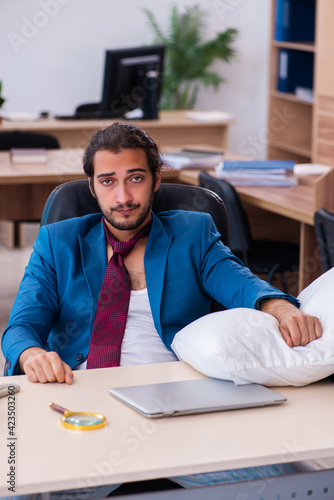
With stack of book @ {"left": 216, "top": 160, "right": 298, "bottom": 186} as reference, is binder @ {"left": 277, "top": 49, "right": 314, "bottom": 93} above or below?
above

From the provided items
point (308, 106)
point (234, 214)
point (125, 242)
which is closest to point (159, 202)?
point (125, 242)

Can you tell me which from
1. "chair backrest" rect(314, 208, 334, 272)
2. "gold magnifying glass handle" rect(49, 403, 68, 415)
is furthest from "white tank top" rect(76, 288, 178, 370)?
"chair backrest" rect(314, 208, 334, 272)

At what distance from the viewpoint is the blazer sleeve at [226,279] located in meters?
1.71

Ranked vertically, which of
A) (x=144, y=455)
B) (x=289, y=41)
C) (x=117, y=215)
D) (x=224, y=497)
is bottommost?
(x=224, y=497)

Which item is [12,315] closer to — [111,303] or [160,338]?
[111,303]

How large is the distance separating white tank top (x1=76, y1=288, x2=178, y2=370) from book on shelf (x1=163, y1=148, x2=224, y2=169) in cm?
199

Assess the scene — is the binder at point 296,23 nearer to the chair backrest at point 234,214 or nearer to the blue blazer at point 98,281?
the chair backrest at point 234,214

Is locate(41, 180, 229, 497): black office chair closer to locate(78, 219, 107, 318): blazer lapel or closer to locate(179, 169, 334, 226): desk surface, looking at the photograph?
locate(78, 219, 107, 318): blazer lapel

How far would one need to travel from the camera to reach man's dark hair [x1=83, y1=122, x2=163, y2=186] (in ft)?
6.00

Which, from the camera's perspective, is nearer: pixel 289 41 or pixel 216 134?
pixel 216 134

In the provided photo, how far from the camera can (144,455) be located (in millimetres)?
1106

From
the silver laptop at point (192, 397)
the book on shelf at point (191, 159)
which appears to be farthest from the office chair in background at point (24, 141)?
the silver laptop at point (192, 397)

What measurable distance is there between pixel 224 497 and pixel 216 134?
450 centimetres

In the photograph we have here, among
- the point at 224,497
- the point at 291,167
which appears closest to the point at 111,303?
the point at 224,497
